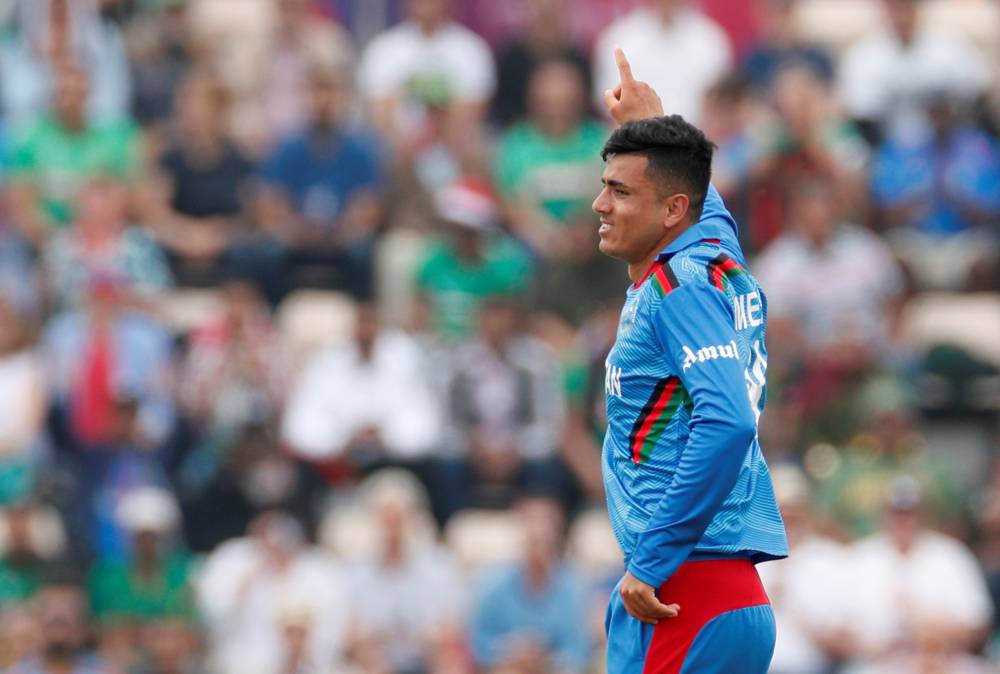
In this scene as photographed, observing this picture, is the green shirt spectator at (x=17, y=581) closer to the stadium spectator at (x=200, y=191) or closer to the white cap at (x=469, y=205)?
the stadium spectator at (x=200, y=191)

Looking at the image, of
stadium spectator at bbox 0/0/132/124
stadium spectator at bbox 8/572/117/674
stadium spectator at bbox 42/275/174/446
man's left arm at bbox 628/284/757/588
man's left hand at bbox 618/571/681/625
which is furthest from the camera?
stadium spectator at bbox 0/0/132/124

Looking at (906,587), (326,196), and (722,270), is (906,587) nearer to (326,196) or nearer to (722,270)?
(326,196)

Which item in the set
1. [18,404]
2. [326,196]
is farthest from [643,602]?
[326,196]

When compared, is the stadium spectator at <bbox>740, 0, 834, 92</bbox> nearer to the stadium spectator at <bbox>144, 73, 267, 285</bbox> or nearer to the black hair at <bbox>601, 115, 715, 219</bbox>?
the stadium spectator at <bbox>144, 73, 267, 285</bbox>

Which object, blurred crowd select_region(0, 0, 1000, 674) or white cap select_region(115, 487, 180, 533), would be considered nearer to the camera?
blurred crowd select_region(0, 0, 1000, 674)

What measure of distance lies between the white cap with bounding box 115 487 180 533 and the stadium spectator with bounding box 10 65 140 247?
2.53 m

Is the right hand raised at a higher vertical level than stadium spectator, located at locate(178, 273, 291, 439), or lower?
higher

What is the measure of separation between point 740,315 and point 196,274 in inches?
331

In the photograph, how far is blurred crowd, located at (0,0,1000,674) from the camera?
36.1ft

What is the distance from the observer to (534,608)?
1080 centimetres

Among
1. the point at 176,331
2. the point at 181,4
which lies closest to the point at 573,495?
the point at 176,331

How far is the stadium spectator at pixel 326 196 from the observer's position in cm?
1306

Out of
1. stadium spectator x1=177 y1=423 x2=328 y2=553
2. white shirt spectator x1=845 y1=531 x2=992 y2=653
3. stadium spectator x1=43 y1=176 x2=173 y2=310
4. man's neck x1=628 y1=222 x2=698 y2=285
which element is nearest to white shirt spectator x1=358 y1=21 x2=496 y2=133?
stadium spectator x1=43 y1=176 x2=173 y2=310

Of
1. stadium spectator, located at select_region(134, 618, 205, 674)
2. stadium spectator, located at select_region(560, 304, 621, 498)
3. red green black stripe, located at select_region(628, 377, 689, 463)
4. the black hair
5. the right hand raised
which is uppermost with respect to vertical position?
the right hand raised
